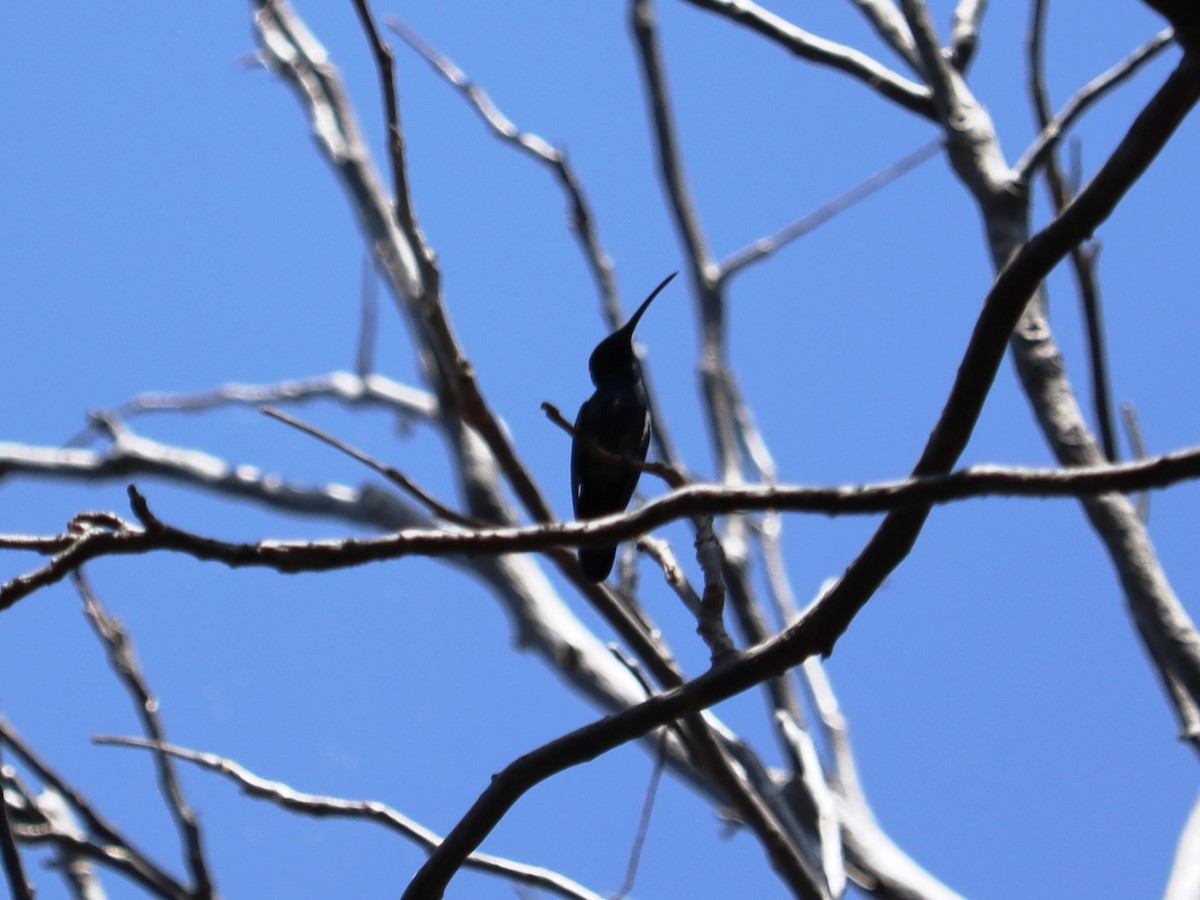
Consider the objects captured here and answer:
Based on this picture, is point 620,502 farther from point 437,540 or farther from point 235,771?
point 437,540

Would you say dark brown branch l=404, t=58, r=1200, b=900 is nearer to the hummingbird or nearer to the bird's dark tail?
the bird's dark tail

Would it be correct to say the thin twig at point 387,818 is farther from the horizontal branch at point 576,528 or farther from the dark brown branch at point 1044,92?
the dark brown branch at point 1044,92

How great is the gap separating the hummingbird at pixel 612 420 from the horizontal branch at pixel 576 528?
3341 mm

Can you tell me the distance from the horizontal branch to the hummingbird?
3.34 meters

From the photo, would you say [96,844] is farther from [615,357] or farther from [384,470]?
[615,357]

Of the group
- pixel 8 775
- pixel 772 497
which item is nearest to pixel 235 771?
pixel 8 775

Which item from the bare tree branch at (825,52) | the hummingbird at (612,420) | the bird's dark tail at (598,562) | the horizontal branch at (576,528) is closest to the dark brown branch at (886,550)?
the horizontal branch at (576,528)

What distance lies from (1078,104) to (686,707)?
8.15 ft

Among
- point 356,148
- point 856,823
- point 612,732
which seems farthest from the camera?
point 356,148

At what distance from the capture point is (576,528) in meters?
1.73

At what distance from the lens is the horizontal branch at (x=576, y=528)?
1551 millimetres

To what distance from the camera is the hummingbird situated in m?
5.18

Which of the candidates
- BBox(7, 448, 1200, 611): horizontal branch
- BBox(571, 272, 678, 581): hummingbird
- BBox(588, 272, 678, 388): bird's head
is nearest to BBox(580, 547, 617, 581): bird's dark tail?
BBox(571, 272, 678, 581): hummingbird

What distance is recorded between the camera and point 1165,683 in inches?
134
